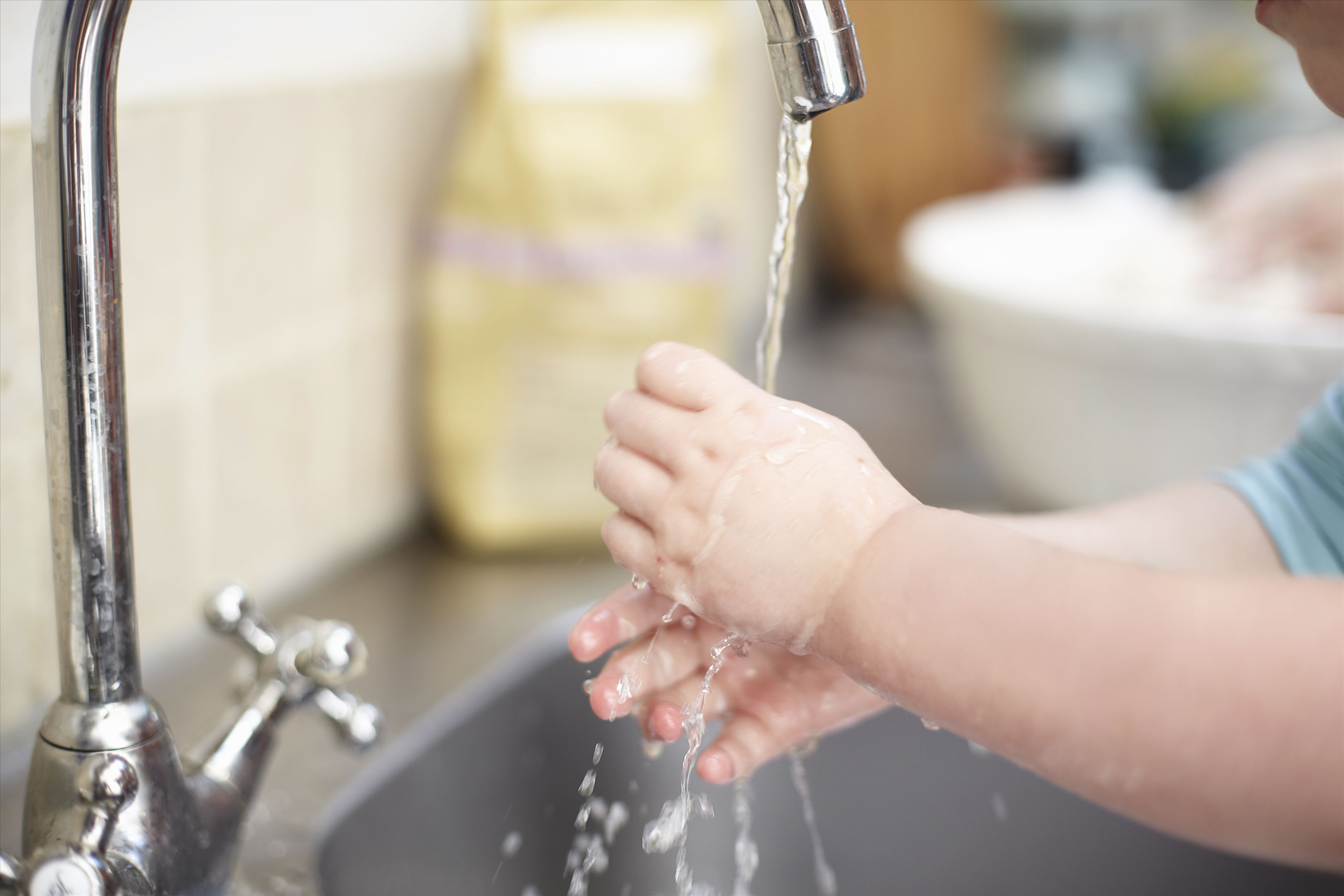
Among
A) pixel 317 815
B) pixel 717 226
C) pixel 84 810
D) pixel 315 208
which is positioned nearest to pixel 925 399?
pixel 717 226

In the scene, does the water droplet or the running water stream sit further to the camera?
the water droplet

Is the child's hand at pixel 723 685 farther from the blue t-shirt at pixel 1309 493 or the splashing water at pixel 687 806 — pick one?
the blue t-shirt at pixel 1309 493

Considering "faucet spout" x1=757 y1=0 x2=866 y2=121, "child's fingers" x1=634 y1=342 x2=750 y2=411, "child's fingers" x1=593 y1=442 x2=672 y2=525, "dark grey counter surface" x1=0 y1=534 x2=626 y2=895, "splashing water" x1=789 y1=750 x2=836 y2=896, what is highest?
"faucet spout" x1=757 y1=0 x2=866 y2=121

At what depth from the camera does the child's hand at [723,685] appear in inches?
16.8

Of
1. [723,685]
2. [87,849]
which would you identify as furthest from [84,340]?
[723,685]

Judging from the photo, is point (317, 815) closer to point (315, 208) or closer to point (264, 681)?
point (264, 681)

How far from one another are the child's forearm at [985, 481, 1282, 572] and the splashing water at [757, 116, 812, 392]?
133 millimetres

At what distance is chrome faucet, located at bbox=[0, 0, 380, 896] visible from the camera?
1.16 feet

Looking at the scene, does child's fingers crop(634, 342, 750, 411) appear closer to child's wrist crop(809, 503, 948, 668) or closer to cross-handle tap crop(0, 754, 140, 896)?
child's wrist crop(809, 503, 948, 668)

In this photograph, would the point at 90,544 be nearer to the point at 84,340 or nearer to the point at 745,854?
the point at 84,340

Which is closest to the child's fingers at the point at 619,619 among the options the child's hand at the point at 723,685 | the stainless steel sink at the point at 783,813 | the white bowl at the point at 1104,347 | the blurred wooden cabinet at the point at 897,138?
the child's hand at the point at 723,685

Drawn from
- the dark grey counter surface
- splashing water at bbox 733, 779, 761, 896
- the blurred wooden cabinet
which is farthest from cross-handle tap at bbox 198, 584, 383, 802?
the blurred wooden cabinet

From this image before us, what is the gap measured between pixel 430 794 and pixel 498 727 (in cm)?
6

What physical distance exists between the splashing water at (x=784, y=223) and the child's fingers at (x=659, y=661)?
98mm
